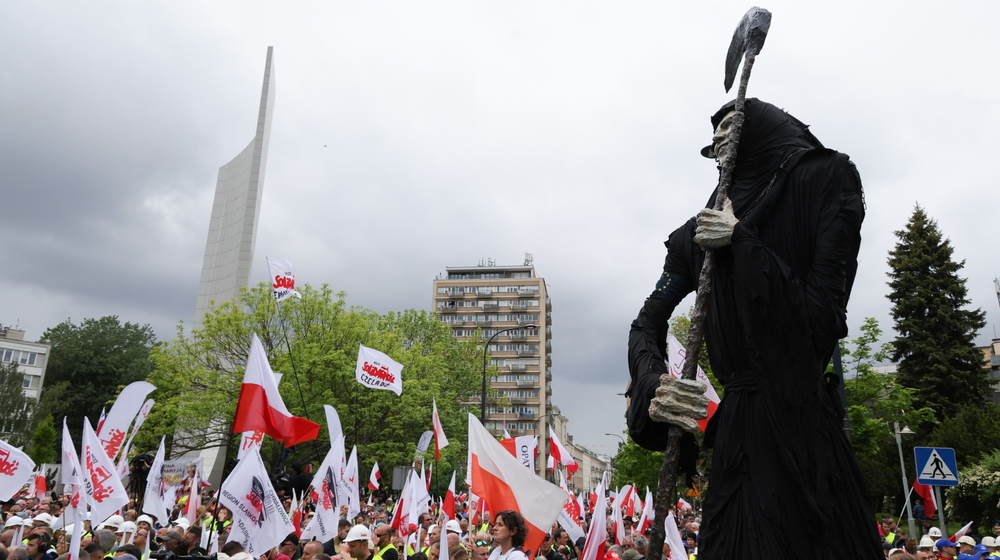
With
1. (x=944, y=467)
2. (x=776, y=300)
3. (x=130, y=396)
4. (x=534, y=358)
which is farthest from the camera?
(x=534, y=358)

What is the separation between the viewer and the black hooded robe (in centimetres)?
238

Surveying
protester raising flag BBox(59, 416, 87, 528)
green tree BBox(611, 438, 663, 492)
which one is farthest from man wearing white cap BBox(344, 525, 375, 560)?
green tree BBox(611, 438, 663, 492)

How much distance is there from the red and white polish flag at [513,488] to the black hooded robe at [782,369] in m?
4.57

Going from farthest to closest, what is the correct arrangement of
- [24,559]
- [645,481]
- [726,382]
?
[645,481], [24,559], [726,382]

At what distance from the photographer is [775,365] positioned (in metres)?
2.55

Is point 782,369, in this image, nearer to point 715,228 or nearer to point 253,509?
point 715,228

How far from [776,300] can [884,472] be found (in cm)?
3634

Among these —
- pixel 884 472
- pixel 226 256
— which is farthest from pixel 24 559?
pixel 226 256

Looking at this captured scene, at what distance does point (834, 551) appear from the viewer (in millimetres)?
2336

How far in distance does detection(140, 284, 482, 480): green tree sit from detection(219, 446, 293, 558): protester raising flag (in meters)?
22.4

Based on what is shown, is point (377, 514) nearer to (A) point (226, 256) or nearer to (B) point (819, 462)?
(B) point (819, 462)

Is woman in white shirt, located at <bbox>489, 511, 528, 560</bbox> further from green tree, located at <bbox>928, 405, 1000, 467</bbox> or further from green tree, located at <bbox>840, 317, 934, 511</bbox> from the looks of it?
green tree, located at <bbox>928, 405, 1000, 467</bbox>

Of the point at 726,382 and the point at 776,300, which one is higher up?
the point at 776,300

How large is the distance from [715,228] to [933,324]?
134ft
